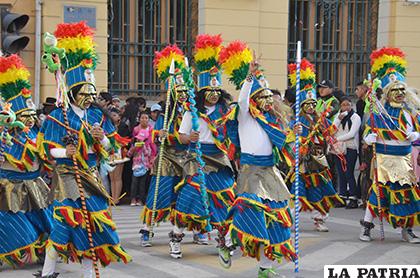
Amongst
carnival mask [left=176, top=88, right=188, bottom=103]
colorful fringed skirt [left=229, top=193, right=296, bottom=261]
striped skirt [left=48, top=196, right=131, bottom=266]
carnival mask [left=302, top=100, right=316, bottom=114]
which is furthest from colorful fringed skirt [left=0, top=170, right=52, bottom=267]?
carnival mask [left=302, top=100, right=316, bottom=114]

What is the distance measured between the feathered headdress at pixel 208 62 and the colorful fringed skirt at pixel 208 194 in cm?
77

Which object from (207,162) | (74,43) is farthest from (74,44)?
(207,162)

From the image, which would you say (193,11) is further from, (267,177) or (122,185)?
(267,177)

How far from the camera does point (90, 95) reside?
7.13 meters

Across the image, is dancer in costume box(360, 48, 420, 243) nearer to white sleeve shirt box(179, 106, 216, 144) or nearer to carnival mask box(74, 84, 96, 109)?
white sleeve shirt box(179, 106, 216, 144)

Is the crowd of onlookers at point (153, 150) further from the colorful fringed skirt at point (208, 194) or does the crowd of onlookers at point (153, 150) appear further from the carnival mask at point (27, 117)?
the carnival mask at point (27, 117)

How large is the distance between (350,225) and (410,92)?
99.6 inches

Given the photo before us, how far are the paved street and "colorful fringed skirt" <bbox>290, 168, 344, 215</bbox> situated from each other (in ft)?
1.25

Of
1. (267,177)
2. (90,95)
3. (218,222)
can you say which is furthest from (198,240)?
(90,95)

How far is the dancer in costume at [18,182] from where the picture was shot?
8.09 metres

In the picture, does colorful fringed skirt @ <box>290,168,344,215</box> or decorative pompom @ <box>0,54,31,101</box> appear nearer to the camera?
decorative pompom @ <box>0,54,31,101</box>

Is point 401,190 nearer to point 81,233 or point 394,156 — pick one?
point 394,156

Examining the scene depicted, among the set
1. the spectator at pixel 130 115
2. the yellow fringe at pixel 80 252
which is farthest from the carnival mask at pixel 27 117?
the spectator at pixel 130 115

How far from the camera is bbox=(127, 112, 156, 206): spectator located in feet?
42.7
